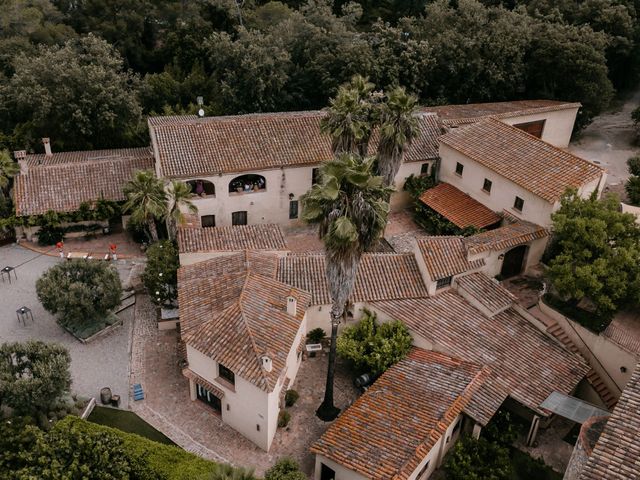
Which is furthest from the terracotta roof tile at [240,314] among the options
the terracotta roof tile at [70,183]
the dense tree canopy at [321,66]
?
the dense tree canopy at [321,66]

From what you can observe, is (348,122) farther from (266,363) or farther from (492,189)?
(266,363)

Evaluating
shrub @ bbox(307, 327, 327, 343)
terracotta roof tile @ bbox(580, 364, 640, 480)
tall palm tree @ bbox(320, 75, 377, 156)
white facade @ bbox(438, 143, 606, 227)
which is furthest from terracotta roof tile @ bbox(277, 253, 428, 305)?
terracotta roof tile @ bbox(580, 364, 640, 480)

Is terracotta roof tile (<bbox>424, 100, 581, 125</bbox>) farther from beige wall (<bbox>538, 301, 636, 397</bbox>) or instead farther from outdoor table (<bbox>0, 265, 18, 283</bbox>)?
outdoor table (<bbox>0, 265, 18, 283</bbox>)

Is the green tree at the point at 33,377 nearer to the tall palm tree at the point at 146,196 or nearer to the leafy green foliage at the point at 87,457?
the leafy green foliage at the point at 87,457

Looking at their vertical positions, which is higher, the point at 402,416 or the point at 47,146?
the point at 47,146

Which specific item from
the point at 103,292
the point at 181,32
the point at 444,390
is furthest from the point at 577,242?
the point at 181,32

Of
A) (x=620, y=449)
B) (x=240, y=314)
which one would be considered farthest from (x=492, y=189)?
(x=620, y=449)
